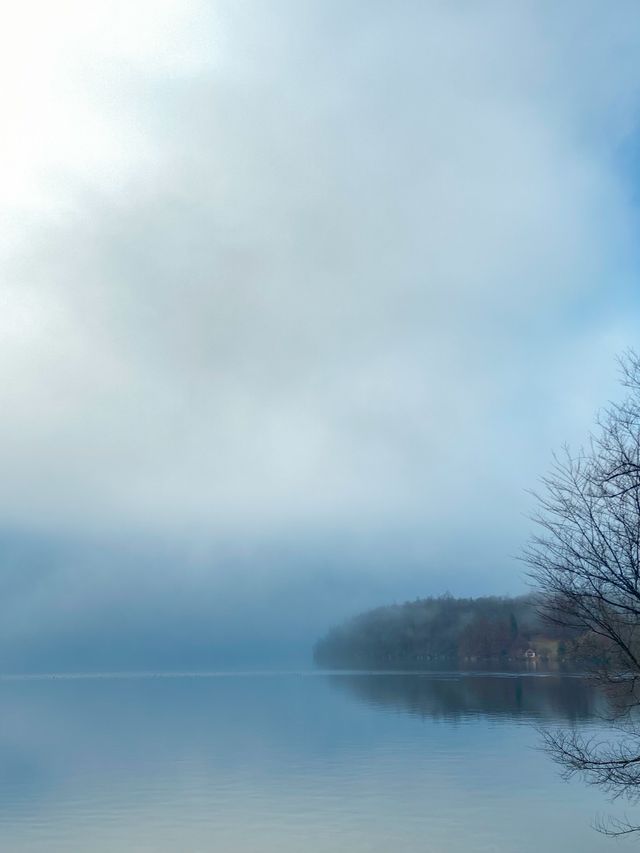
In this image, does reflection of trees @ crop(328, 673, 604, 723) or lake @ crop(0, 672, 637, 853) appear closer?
lake @ crop(0, 672, 637, 853)

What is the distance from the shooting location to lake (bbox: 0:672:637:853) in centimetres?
2644

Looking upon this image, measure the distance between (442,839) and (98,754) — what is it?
2676 centimetres

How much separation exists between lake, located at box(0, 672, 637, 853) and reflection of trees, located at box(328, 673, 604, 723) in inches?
22.3

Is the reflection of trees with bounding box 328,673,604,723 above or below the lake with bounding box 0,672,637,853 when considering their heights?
above

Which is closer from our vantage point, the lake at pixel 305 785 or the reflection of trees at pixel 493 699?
the lake at pixel 305 785

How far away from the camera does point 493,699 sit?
76.1 meters

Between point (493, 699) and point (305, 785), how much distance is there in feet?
147

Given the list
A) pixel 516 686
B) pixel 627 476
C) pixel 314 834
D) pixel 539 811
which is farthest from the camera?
pixel 516 686

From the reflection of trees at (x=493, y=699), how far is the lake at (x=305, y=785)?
57 centimetres

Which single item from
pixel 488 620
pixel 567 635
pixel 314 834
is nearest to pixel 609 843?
pixel 314 834

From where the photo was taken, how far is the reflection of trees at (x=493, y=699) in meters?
59.0

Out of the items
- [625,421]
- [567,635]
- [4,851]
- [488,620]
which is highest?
[488,620]

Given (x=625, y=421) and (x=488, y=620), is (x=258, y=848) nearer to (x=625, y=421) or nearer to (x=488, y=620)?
(x=625, y=421)

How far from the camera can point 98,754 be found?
4766 cm
